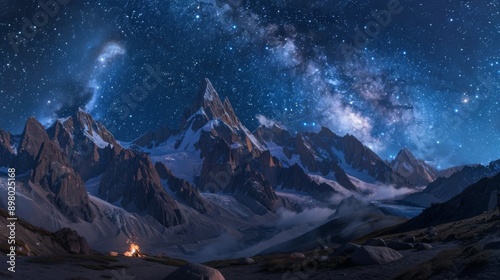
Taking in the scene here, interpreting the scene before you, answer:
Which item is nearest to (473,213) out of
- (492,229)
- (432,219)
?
(432,219)

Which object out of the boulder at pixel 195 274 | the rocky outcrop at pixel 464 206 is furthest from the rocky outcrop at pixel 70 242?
the rocky outcrop at pixel 464 206

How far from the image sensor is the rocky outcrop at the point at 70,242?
84438mm

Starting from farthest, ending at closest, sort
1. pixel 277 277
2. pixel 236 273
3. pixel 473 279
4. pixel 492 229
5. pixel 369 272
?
pixel 236 273 < pixel 492 229 < pixel 277 277 < pixel 369 272 < pixel 473 279

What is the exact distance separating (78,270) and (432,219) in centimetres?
13228

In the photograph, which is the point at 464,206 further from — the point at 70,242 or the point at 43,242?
the point at 43,242

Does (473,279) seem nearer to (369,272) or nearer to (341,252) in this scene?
(369,272)

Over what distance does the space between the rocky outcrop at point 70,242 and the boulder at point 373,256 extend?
68.0 metres

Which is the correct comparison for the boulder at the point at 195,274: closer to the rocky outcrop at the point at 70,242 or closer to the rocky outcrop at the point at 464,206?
the rocky outcrop at the point at 70,242

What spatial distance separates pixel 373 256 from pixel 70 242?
71.9m

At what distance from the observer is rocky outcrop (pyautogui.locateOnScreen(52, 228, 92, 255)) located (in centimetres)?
8444

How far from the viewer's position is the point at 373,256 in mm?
34062

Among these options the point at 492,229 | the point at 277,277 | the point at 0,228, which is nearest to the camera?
the point at 277,277

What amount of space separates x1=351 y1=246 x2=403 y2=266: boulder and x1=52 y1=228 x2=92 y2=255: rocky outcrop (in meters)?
68.0

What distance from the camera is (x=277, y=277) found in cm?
3628
